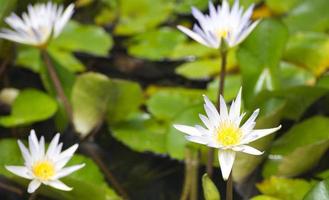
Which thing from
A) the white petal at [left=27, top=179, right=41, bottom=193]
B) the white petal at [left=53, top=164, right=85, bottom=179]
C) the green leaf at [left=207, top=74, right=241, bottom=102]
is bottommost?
the green leaf at [left=207, top=74, right=241, bottom=102]

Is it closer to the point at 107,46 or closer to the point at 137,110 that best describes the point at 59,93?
the point at 137,110

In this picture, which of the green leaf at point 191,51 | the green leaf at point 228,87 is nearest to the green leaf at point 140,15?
the green leaf at point 191,51

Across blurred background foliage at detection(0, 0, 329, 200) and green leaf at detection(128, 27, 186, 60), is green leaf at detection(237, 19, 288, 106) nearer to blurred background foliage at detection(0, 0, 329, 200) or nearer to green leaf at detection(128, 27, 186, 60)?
blurred background foliage at detection(0, 0, 329, 200)

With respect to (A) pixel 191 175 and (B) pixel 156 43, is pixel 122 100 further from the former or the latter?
(B) pixel 156 43

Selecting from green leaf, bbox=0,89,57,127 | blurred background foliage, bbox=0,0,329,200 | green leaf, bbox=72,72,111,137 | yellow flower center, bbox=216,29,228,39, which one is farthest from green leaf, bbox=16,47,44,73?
yellow flower center, bbox=216,29,228,39

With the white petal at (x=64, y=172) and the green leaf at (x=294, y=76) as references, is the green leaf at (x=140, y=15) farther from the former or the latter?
the white petal at (x=64, y=172)

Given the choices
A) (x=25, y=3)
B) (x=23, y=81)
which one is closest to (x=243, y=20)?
(x=25, y=3)
